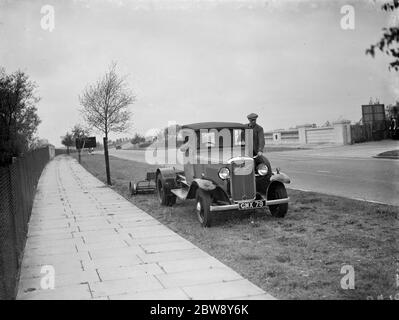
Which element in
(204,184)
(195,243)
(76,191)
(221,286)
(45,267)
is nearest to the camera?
(221,286)

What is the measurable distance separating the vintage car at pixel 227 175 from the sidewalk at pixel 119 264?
1.04 meters

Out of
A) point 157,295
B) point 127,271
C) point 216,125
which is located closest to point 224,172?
point 216,125

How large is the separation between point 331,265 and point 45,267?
3822 mm

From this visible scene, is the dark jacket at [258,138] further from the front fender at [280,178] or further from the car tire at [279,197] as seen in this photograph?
the car tire at [279,197]

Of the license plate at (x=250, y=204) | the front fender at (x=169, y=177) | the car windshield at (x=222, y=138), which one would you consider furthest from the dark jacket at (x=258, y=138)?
the front fender at (x=169, y=177)

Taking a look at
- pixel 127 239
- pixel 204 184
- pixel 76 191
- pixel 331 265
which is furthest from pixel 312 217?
pixel 76 191

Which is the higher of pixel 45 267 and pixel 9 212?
pixel 9 212

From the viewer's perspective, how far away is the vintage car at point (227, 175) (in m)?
7.84

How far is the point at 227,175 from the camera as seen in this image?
7930 millimetres

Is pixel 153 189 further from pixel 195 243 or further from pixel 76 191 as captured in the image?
pixel 195 243

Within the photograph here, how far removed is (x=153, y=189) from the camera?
43.4 ft

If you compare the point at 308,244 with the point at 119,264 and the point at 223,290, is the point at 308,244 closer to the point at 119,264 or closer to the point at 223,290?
the point at 223,290

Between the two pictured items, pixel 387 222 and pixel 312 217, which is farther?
pixel 312 217

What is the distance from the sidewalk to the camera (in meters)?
4.59
